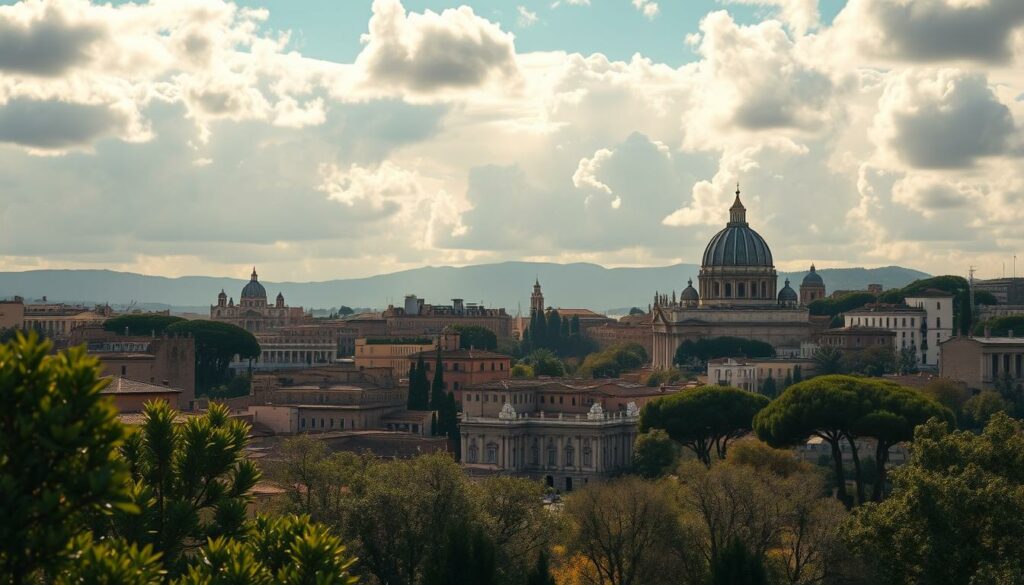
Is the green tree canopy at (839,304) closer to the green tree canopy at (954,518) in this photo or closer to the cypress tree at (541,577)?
the green tree canopy at (954,518)

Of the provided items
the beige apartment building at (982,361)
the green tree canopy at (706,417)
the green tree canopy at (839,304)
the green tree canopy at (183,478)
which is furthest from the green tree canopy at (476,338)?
the green tree canopy at (183,478)

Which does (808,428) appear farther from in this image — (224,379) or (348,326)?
(348,326)

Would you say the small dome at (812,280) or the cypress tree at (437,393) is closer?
the cypress tree at (437,393)

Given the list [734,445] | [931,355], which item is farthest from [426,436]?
[931,355]

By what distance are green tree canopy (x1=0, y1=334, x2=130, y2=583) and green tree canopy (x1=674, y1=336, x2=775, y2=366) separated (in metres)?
128

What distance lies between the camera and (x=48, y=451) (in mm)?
15914

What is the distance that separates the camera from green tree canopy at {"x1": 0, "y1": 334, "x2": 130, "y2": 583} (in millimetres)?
15719

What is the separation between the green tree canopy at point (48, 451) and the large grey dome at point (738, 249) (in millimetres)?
141610

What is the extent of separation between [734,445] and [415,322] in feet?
396

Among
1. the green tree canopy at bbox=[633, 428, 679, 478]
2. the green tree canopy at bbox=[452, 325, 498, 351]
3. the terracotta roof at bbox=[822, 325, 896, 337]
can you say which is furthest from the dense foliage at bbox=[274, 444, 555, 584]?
the green tree canopy at bbox=[452, 325, 498, 351]

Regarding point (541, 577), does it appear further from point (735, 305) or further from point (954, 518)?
point (735, 305)

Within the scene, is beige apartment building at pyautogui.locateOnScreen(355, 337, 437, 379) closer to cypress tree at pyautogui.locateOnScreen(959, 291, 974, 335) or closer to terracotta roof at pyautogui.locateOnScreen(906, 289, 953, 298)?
cypress tree at pyautogui.locateOnScreen(959, 291, 974, 335)

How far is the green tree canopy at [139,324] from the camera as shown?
422 feet

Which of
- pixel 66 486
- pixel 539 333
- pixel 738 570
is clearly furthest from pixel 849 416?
pixel 539 333
